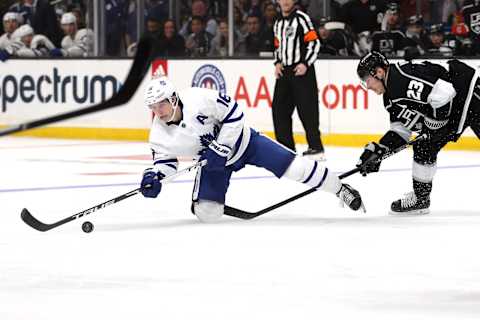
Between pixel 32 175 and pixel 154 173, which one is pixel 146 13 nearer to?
pixel 32 175

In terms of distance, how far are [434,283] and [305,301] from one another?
537 mm

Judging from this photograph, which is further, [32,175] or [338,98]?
[338,98]

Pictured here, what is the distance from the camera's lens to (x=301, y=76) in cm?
1012

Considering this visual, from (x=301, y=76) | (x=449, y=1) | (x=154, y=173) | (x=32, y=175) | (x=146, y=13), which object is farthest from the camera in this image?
(x=146, y=13)

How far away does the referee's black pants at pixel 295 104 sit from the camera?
10.0 meters

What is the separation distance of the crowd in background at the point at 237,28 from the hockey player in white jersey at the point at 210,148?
192 inches

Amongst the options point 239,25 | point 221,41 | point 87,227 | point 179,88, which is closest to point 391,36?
point 239,25

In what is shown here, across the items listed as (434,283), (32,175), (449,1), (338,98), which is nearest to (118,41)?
(338,98)

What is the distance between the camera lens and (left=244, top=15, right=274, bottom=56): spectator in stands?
11.6 meters

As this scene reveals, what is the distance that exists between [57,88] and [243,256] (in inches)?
326

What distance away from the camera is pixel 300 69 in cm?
1008

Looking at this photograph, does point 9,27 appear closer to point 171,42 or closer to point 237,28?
point 171,42

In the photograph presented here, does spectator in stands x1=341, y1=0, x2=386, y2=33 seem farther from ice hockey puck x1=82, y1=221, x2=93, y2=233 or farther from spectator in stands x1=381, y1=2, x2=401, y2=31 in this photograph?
ice hockey puck x1=82, y1=221, x2=93, y2=233

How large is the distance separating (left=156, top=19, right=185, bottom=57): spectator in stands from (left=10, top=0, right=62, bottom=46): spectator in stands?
4.71 feet
